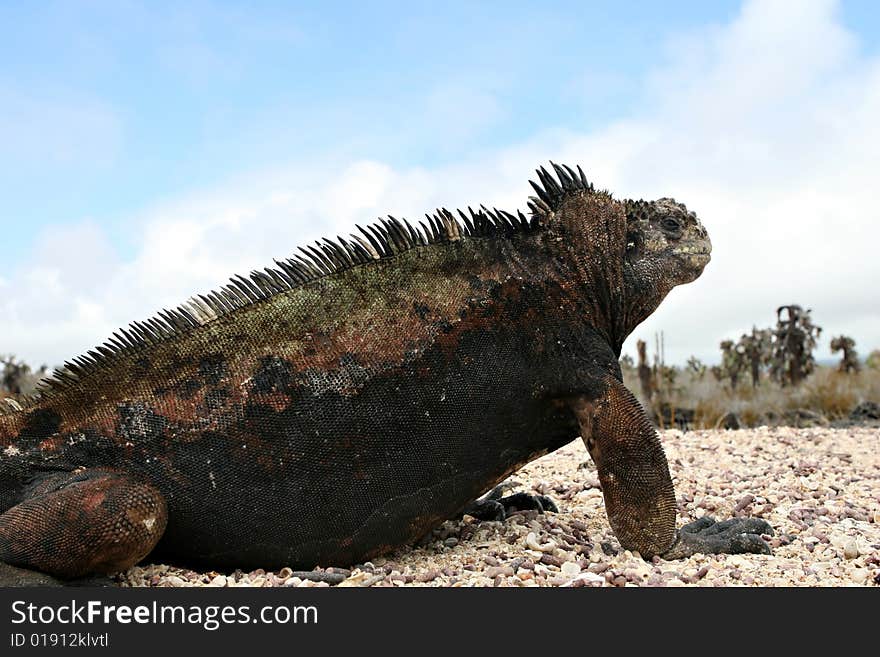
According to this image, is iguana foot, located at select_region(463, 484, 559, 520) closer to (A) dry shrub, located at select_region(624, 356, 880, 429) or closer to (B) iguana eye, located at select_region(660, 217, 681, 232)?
(B) iguana eye, located at select_region(660, 217, 681, 232)

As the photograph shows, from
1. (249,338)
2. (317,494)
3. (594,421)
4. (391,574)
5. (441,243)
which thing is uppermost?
(441,243)

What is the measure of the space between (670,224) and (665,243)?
0.56 ft

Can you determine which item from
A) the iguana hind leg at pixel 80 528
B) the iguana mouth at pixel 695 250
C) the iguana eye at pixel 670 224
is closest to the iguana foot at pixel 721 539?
the iguana mouth at pixel 695 250

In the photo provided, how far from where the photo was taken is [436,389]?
5543 mm

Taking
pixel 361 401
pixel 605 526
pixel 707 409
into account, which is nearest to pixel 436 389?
pixel 361 401

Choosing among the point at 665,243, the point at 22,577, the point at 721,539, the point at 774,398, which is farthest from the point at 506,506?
the point at 774,398

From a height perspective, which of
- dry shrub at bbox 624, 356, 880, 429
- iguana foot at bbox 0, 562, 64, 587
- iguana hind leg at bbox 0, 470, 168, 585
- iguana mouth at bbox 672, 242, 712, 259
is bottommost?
iguana foot at bbox 0, 562, 64, 587

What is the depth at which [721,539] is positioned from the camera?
20.1ft

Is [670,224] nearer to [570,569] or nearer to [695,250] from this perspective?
[695,250]

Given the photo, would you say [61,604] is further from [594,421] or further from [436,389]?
[594,421]

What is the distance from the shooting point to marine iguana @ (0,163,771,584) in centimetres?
525

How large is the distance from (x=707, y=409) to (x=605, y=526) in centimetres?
1166

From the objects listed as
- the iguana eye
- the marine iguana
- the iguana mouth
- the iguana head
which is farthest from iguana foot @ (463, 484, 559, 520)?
the iguana eye

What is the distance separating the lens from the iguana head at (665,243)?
21.0 feet
